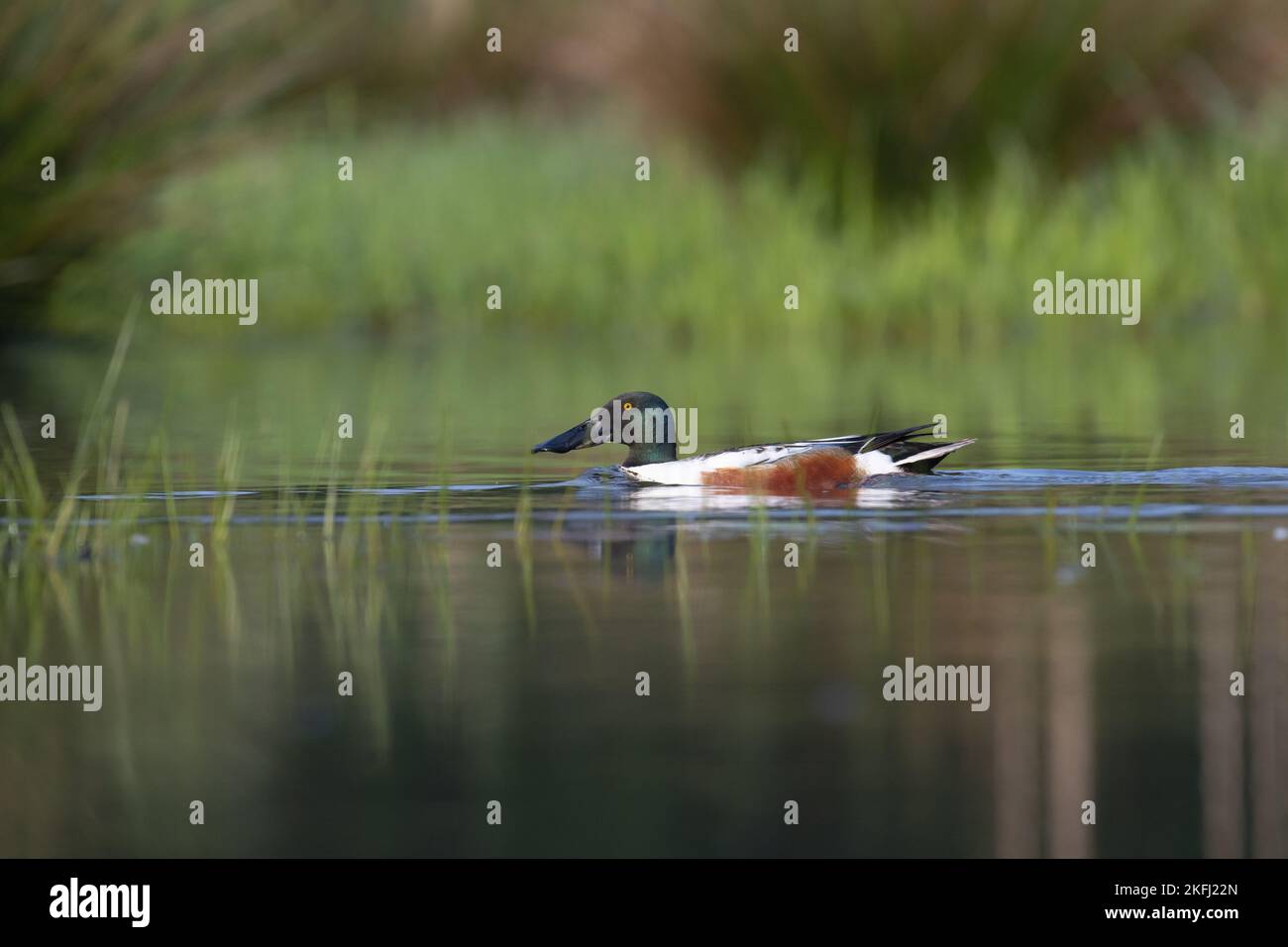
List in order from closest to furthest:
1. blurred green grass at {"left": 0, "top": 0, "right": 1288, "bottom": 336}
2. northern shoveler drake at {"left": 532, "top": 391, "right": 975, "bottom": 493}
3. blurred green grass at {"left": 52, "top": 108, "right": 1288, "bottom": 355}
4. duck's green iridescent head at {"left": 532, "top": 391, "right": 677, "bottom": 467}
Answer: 1. northern shoveler drake at {"left": 532, "top": 391, "right": 975, "bottom": 493}
2. duck's green iridescent head at {"left": 532, "top": 391, "right": 677, "bottom": 467}
3. blurred green grass at {"left": 52, "top": 108, "right": 1288, "bottom": 355}
4. blurred green grass at {"left": 0, "top": 0, "right": 1288, "bottom": 336}

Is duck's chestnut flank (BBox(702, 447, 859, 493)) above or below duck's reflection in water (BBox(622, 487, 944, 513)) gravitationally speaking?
above

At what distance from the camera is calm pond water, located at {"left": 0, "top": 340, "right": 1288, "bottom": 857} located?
15.5 ft

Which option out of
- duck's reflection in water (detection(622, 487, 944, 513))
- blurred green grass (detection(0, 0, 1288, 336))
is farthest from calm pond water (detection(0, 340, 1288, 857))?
blurred green grass (detection(0, 0, 1288, 336))

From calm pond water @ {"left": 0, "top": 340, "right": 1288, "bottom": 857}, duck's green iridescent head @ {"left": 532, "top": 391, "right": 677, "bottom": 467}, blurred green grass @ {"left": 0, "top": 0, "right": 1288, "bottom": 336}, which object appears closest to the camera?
calm pond water @ {"left": 0, "top": 340, "right": 1288, "bottom": 857}

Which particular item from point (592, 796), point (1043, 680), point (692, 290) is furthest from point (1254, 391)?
point (592, 796)

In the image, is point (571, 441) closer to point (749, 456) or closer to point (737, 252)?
point (749, 456)

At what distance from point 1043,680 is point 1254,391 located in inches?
319

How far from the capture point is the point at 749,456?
9.31 m

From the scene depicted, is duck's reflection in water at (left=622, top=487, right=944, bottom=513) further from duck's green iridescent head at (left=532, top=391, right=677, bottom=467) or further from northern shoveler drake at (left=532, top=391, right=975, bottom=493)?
duck's green iridescent head at (left=532, top=391, right=677, bottom=467)

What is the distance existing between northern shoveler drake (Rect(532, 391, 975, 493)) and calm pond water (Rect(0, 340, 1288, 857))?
129 millimetres

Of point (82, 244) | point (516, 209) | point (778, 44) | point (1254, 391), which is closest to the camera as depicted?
point (1254, 391)

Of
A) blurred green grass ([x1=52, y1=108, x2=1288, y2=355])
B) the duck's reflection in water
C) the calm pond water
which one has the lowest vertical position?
the calm pond water
